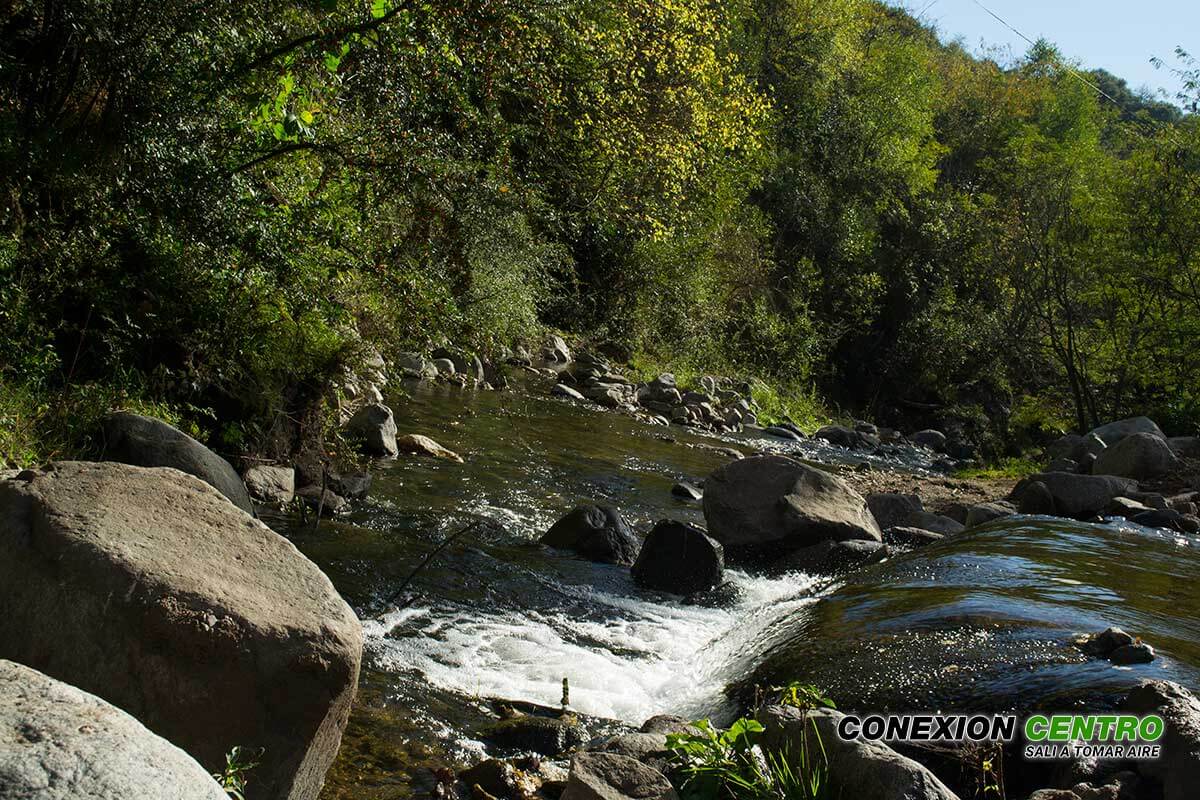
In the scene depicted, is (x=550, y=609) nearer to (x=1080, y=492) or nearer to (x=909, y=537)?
(x=909, y=537)

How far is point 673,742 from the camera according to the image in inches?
166

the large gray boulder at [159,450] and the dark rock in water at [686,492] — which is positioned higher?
the dark rock in water at [686,492]

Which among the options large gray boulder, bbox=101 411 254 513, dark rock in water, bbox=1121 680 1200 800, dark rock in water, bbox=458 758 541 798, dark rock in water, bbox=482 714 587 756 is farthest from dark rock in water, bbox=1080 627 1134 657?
large gray boulder, bbox=101 411 254 513

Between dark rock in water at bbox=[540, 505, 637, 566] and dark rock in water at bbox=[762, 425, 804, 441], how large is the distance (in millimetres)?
11221

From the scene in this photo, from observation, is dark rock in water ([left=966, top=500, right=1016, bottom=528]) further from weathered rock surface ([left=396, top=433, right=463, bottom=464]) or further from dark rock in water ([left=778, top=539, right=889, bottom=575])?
weathered rock surface ([left=396, top=433, right=463, bottom=464])

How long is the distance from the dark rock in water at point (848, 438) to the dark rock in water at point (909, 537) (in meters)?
10.3

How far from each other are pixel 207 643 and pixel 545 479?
25.4 ft

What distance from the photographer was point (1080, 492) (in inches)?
450

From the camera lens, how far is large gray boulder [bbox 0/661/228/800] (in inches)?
84.7

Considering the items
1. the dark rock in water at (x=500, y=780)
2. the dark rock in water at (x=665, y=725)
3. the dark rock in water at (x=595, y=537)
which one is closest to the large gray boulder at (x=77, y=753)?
the dark rock in water at (x=500, y=780)

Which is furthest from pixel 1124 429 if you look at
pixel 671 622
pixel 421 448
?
pixel 671 622

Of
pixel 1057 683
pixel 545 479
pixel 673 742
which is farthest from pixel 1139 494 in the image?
pixel 673 742

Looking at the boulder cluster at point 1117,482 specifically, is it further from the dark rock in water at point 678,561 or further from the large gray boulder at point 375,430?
the large gray boulder at point 375,430

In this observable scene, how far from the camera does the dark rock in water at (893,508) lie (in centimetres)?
1099
